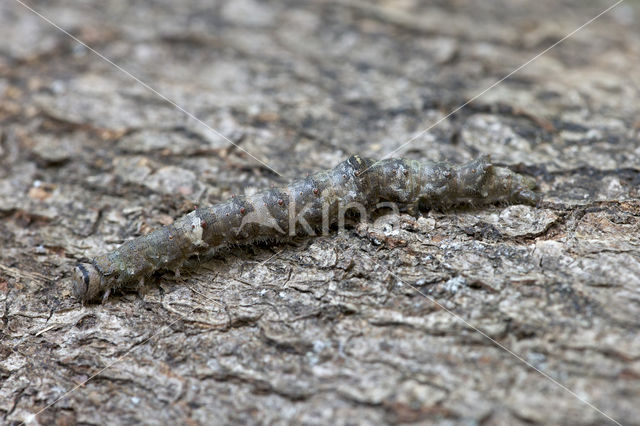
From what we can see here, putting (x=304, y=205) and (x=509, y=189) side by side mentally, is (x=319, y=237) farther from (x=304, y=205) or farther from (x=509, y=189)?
(x=509, y=189)

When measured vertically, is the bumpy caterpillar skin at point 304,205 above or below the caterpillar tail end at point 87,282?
above

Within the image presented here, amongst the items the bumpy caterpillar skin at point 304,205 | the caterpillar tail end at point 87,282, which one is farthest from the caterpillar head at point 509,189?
the caterpillar tail end at point 87,282

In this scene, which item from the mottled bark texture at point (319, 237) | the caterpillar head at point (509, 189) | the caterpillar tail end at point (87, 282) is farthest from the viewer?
the caterpillar head at point (509, 189)

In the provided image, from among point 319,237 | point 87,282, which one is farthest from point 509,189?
point 87,282

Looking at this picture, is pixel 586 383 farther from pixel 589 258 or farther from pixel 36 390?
pixel 36 390

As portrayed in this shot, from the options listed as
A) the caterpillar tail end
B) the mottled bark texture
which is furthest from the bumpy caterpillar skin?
the mottled bark texture

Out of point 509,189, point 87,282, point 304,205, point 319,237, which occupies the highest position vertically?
point 509,189

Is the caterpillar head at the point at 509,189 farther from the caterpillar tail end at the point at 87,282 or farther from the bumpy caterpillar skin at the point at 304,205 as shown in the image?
the caterpillar tail end at the point at 87,282
